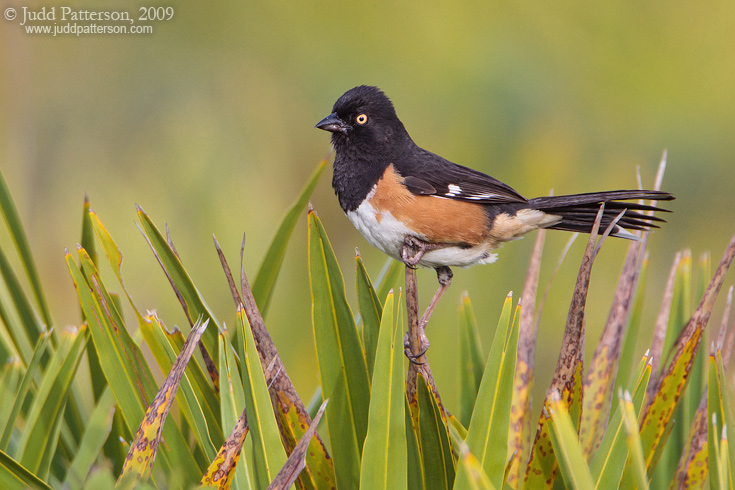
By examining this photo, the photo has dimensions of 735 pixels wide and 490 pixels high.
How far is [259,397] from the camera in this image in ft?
3.38

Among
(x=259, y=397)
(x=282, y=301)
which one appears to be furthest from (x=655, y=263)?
(x=259, y=397)

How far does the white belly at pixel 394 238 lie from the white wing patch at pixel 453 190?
0.46ft

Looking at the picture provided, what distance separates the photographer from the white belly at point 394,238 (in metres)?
1.60

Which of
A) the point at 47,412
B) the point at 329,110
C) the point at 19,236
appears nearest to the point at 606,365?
the point at 47,412

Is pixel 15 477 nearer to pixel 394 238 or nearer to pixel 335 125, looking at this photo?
pixel 394 238

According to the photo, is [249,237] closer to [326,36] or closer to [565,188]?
[565,188]

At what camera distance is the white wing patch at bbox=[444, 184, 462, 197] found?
5.68 feet

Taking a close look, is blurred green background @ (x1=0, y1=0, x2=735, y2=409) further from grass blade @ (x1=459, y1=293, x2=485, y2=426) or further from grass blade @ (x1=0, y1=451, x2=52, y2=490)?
grass blade @ (x1=0, y1=451, x2=52, y2=490)

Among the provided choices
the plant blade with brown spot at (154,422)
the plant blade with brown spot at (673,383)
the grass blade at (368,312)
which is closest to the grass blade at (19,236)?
the plant blade with brown spot at (154,422)

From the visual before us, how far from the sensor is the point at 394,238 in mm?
1609

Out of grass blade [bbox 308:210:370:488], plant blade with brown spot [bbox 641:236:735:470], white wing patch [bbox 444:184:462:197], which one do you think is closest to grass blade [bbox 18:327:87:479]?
grass blade [bbox 308:210:370:488]

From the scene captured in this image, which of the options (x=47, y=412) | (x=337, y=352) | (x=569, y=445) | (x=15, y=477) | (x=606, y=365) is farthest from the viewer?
(x=606, y=365)

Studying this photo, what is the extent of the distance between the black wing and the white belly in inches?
4.6

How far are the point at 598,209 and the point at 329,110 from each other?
2.85m
